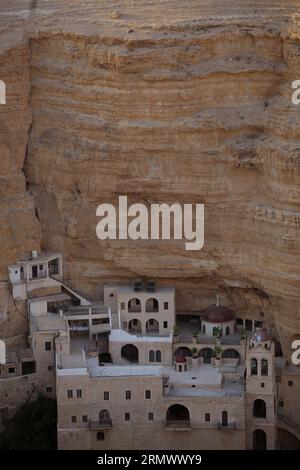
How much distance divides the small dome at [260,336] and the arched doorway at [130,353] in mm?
3598

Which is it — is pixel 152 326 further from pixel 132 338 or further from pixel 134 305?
pixel 132 338

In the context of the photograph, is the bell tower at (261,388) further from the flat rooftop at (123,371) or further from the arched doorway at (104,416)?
the arched doorway at (104,416)

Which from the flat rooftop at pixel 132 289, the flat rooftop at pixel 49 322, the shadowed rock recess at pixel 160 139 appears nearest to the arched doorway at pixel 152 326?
the flat rooftop at pixel 132 289

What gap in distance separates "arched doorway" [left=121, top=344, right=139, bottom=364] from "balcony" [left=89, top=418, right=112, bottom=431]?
2711mm

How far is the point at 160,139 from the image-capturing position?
37406mm

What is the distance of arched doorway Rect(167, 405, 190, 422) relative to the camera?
3612 centimetres

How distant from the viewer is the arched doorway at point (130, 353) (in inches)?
1495

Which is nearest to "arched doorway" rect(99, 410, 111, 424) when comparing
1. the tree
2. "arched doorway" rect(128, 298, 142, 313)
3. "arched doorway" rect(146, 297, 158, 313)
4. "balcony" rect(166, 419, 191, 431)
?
the tree

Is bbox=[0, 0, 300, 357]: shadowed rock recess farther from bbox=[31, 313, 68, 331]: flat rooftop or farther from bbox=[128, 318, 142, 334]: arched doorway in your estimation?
bbox=[128, 318, 142, 334]: arched doorway

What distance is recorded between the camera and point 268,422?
3584 cm

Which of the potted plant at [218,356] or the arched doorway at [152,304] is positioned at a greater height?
the arched doorway at [152,304]

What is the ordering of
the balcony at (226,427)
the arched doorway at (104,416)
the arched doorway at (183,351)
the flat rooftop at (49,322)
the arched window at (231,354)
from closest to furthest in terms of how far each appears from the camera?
the balcony at (226,427) → the arched doorway at (104,416) → the flat rooftop at (49,322) → the arched window at (231,354) → the arched doorway at (183,351)

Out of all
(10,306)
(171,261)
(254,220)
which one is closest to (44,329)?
(10,306)

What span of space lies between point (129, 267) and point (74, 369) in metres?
4.23
